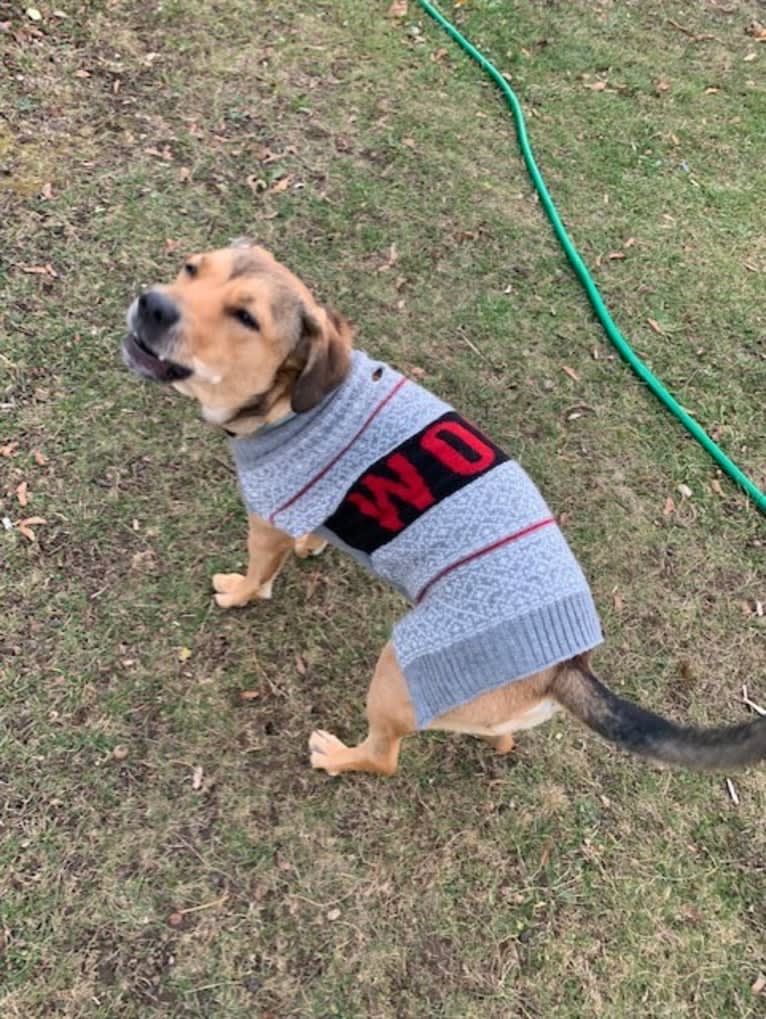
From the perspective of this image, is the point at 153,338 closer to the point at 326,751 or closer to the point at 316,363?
the point at 316,363

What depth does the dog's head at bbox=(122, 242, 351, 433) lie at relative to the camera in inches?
119

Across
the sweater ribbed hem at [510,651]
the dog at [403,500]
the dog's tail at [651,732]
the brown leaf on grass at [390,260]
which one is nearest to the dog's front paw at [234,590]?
the dog at [403,500]

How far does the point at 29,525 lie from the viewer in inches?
165

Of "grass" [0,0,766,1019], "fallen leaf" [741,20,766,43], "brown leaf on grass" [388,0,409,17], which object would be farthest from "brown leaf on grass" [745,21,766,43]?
"brown leaf on grass" [388,0,409,17]

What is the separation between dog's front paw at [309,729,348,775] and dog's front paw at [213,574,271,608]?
78 cm

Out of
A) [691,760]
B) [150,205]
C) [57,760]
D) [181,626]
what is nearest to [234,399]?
[181,626]

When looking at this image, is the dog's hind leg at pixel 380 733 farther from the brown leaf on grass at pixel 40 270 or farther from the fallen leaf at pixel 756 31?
the fallen leaf at pixel 756 31

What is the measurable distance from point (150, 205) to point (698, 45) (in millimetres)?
5734

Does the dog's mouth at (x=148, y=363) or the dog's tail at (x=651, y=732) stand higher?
the dog's mouth at (x=148, y=363)

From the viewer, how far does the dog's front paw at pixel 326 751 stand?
381 centimetres

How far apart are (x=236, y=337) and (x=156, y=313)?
31 cm

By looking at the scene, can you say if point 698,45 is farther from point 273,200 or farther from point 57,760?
point 57,760

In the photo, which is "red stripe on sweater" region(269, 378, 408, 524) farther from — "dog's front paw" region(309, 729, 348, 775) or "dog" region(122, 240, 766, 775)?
"dog's front paw" region(309, 729, 348, 775)

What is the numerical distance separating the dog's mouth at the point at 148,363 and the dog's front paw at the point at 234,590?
131cm
